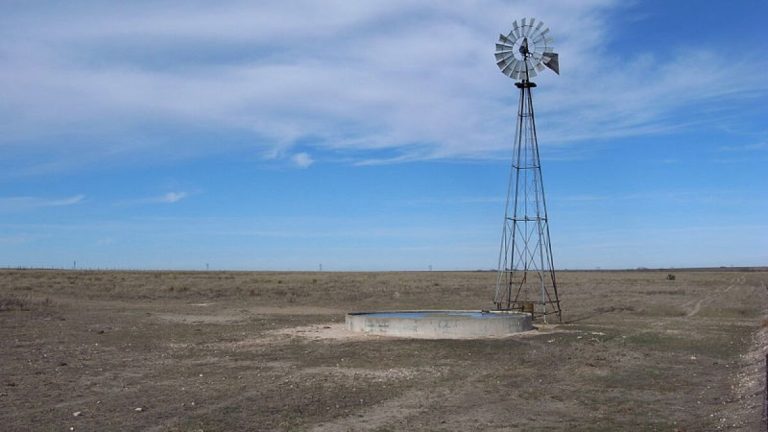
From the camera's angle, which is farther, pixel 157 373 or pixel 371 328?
pixel 371 328

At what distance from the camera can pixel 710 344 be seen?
22.7 m

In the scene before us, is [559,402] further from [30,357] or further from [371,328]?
[30,357]

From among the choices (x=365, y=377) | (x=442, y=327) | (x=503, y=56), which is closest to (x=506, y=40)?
(x=503, y=56)

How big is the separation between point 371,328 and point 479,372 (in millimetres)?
8017

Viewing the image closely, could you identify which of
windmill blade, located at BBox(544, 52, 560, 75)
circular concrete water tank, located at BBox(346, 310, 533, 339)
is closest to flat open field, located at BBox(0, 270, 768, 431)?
circular concrete water tank, located at BBox(346, 310, 533, 339)

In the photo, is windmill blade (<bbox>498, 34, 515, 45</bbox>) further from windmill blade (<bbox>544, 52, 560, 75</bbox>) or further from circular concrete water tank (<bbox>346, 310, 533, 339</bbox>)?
circular concrete water tank (<bbox>346, 310, 533, 339</bbox>)

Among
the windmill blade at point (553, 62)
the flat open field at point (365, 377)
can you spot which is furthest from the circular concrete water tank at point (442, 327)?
the windmill blade at point (553, 62)

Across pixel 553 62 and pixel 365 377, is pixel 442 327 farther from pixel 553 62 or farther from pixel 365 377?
pixel 553 62

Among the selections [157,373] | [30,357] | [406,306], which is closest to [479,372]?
[157,373]

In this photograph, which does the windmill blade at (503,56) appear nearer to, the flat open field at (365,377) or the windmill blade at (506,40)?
the windmill blade at (506,40)

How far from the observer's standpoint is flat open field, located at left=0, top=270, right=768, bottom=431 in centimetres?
1178

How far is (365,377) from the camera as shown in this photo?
16.0 meters

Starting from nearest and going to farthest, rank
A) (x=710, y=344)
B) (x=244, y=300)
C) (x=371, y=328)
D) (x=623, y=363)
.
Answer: (x=623, y=363) < (x=710, y=344) < (x=371, y=328) < (x=244, y=300)

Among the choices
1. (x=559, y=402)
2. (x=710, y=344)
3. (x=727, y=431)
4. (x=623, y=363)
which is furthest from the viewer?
(x=710, y=344)
